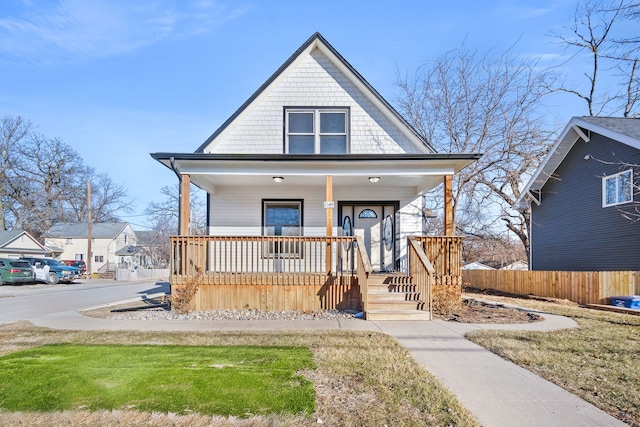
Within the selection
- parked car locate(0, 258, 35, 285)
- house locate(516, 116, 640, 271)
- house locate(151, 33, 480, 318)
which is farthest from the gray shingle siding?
parked car locate(0, 258, 35, 285)

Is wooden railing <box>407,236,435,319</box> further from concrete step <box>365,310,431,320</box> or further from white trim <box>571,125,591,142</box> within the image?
white trim <box>571,125,591,142</box>

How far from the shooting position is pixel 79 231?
4831 cm

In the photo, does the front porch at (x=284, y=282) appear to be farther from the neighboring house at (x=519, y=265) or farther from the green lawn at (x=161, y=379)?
the neighboring house at (x=519, y=265)

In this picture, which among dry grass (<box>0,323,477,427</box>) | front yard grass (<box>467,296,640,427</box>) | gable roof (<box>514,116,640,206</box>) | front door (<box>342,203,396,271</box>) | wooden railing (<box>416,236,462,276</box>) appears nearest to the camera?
dry grass (<box>0,323,477,427</box>)

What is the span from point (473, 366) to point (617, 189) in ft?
43.9

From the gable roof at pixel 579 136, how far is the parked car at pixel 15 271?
27823 millimetres

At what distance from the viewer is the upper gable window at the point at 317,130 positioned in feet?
41.0

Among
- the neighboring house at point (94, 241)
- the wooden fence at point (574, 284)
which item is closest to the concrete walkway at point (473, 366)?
the wooden fence at point (574, 284)

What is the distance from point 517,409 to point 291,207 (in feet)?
32.2

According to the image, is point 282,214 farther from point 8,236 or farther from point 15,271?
point 8,236

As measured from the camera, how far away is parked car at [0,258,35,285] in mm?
23375

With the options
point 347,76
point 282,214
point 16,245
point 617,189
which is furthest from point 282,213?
point 16,245

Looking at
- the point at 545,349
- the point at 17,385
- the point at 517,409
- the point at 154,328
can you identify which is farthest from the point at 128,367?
the point at 545,349

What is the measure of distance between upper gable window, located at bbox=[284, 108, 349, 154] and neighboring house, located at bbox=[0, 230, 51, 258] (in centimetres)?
3533
